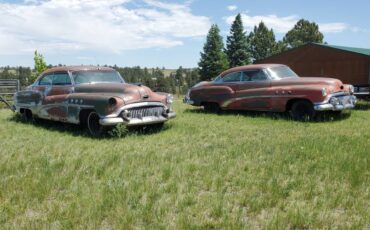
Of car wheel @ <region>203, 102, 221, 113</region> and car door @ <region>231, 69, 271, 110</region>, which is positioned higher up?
car door @ <region>231, 69, 271, 110</region>

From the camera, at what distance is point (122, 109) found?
793cm

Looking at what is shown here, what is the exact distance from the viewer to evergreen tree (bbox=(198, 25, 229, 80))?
178ft

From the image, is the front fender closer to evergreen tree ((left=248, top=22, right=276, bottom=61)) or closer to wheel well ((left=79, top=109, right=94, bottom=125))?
wheel well ((left=79, top=109, right=94, bottom=125))

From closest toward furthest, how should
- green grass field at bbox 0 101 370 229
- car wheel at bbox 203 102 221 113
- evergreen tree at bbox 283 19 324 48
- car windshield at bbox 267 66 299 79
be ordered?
green grass field at bbox 0 101 370 229
car windshield at bbox 267 66 299 79
car wheel at bbox 203 102 221 113
evergreen tree at bbox 283 19 324 48

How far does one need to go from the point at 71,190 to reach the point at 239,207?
196cm

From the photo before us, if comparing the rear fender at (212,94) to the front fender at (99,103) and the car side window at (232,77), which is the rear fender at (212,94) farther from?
the front fender at (99,103)

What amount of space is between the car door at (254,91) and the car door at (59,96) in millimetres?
4729

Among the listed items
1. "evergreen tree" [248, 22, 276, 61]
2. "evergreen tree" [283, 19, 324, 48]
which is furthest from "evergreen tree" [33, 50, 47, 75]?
"evergreen tree" [283, 19, 324, 48]

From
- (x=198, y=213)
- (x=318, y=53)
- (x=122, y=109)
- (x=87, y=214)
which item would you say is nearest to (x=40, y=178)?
(x=87, y=214)

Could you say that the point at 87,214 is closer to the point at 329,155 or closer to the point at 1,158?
the point at 1,158

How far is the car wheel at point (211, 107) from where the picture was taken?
40.1ft

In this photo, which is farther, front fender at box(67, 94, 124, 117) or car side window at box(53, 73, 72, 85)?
car side window at box(53, 73, 72, 85)

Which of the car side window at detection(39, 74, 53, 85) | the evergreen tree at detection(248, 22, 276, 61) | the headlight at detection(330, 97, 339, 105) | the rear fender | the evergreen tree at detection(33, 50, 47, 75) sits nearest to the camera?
the headlight at detection(330, 97, 339, 105)

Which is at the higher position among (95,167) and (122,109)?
(122,109)
